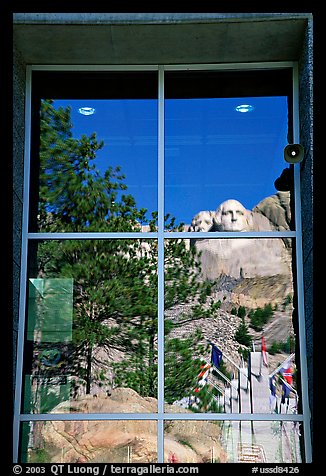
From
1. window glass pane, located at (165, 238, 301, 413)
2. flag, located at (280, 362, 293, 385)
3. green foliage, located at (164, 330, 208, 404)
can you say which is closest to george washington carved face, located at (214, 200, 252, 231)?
window glass pane, located at (165, 238, 301, 413)

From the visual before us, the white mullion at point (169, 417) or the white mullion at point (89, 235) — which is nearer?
the white mullion at point (169, 417)

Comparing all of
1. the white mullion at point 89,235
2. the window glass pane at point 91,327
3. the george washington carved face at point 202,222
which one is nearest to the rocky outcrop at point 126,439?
the window glass pane at point 91,327

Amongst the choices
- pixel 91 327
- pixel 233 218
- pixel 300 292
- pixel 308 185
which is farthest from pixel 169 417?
pixel 308 185

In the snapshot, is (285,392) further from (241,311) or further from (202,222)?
(202,222)

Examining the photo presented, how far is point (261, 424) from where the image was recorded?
333 inches

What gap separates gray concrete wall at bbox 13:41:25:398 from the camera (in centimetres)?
873

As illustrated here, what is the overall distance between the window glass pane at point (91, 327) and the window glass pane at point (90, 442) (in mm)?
147

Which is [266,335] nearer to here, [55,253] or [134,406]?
[134,406]

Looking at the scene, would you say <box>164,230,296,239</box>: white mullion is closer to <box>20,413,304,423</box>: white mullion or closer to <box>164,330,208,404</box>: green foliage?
<box>164,330,208,404</box>: green foliage

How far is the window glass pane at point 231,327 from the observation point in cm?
856

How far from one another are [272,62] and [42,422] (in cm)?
437

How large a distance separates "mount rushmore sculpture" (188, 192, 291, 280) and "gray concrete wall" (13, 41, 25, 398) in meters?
1.74

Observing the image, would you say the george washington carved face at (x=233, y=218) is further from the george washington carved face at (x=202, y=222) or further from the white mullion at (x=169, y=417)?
the white mullion at (x=169, y=417)
